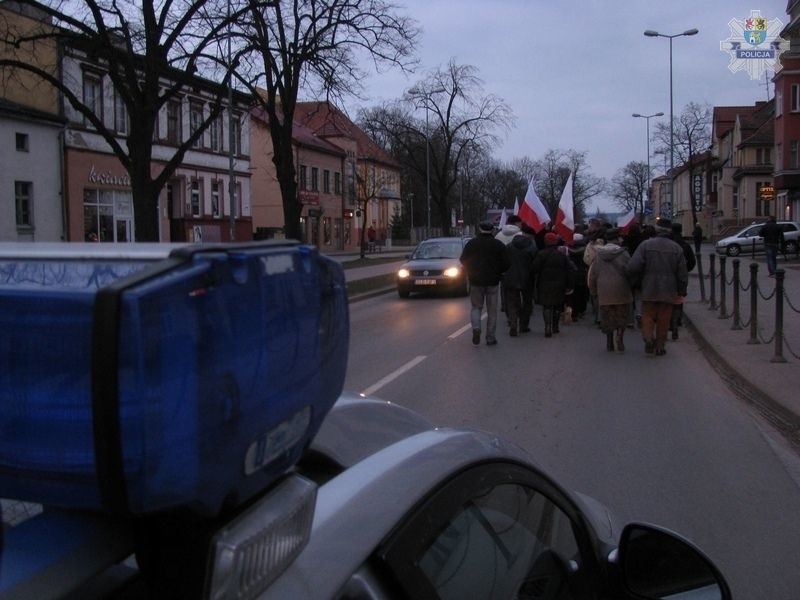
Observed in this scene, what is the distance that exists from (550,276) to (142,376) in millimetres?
13296

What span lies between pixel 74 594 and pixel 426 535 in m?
0.77

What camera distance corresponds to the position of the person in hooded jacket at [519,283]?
562 inches

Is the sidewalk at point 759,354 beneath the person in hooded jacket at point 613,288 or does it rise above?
beneath

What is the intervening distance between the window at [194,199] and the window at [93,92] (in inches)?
382

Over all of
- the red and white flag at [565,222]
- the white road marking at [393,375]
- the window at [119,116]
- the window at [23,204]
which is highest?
the window at [119,116]

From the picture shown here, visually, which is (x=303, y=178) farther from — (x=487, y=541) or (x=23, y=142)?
(x=487, y=541)

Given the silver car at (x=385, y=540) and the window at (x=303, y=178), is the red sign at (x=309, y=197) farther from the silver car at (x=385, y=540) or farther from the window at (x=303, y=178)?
the silver car at (x=385, y=540)

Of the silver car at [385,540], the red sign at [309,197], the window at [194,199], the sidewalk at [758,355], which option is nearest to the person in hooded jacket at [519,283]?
the sidewalk at [758,355]

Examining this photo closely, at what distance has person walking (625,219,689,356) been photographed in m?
11.8

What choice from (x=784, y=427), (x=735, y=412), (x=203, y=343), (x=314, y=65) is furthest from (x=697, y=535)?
(x=314, y=65)

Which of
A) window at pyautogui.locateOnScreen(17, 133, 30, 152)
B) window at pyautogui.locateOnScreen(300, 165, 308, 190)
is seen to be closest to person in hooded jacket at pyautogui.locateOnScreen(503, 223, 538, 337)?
window at pyautogui.locateOnScreen(17, 133, 30, 152)

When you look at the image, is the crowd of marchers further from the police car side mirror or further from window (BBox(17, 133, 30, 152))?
window (BBox(17, 133, 30, 152))

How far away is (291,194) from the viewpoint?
27531 millimetres

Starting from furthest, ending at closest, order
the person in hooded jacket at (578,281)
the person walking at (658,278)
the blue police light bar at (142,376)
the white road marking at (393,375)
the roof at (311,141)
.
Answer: the roof at (311,141), the person in hooded jacket at (578,281), the person walking at (658,278), the white road marking at (393,375), the blue police light bar at (142,376)
